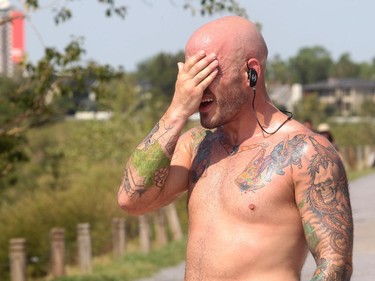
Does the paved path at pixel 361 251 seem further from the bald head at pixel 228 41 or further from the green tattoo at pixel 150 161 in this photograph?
the bald head at pixel 228 41


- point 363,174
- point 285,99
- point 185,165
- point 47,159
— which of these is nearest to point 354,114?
point 285,99

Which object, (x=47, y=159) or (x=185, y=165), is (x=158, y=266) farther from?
(x=47, y=159)

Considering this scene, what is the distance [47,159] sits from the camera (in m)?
31.8

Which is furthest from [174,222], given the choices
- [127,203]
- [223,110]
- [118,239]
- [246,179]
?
[223,110]

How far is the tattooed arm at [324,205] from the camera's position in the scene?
168 inches

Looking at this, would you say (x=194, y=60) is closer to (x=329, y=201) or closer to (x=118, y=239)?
(x=329, y=201)

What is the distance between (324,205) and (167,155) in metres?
0.61

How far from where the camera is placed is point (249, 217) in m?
4.39

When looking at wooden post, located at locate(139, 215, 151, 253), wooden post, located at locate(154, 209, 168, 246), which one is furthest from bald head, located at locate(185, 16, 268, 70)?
wooden post, located at locate(154, 209, 168, 246)

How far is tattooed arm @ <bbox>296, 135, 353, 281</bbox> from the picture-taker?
426 cm

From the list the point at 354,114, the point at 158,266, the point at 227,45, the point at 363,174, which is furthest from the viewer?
the point at 354,114

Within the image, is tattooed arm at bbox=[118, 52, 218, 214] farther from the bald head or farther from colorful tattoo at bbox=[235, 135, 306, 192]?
colorful tattoo at bbox=[235, 135, 306, 192]

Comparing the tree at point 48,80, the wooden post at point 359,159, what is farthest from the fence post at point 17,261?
the wooden post at point 359,159

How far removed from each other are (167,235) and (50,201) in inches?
86.7
